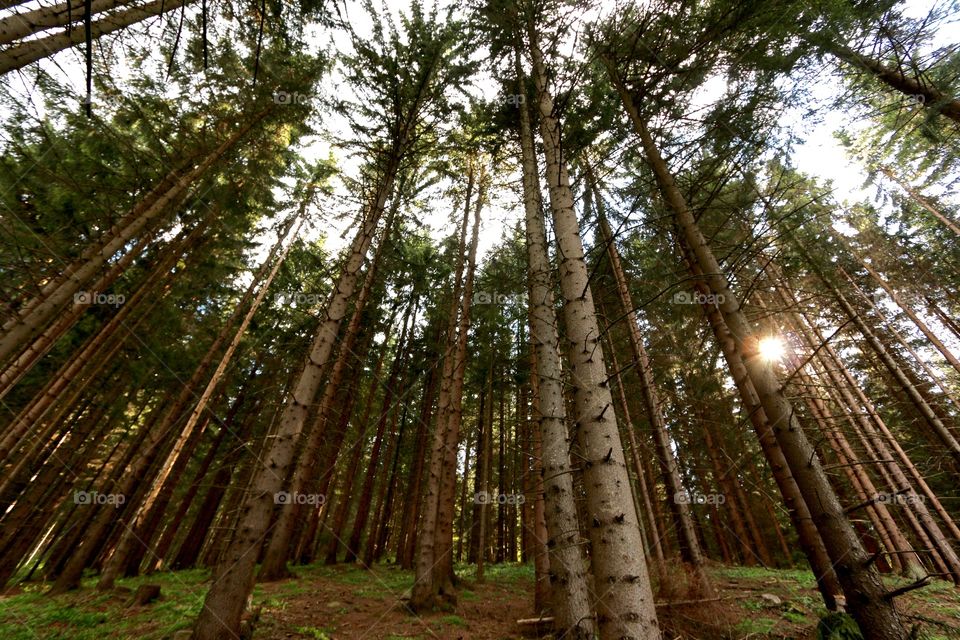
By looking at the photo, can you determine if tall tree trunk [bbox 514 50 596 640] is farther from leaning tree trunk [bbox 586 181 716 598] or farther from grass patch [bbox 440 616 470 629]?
grass patch [bbox 440 616 470 629]

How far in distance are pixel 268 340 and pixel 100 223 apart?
710 cm

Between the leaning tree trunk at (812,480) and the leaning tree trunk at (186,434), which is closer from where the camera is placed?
the leaning tree trunk at (812,480)

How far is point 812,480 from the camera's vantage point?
405 cm

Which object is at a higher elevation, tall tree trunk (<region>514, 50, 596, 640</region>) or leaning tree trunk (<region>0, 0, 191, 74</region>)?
leaning tree trunk (<region>0, 0, 191, 74</region>)

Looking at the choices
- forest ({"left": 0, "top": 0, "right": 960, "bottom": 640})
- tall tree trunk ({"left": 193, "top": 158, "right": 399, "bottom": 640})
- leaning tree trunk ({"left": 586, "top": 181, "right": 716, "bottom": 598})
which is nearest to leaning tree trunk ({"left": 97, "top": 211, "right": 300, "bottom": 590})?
forest ({"left": 0, "top": 0, "right": 960, "bottom": 640})

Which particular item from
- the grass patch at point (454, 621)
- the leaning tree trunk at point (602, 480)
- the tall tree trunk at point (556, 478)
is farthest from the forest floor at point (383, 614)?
the leaning tree trunk at point (602, 480)

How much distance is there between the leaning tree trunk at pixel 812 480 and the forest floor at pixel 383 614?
2332 mm

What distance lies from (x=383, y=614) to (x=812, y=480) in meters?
7.63

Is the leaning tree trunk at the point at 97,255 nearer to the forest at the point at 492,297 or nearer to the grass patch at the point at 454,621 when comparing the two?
the forest at the point at 492,297

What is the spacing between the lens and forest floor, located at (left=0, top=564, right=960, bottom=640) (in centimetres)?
616

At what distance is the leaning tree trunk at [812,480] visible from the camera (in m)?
3.48

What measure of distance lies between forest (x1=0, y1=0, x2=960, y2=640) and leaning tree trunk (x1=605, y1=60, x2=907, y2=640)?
34mm

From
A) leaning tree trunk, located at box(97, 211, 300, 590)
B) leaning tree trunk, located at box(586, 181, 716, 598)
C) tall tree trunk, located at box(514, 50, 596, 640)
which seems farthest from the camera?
leaning tree trunk, located at box(97, 211, 300, 590)

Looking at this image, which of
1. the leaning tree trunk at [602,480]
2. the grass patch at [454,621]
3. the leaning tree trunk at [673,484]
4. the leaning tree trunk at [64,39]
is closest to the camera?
the leaning tree trunk at [602,480]
